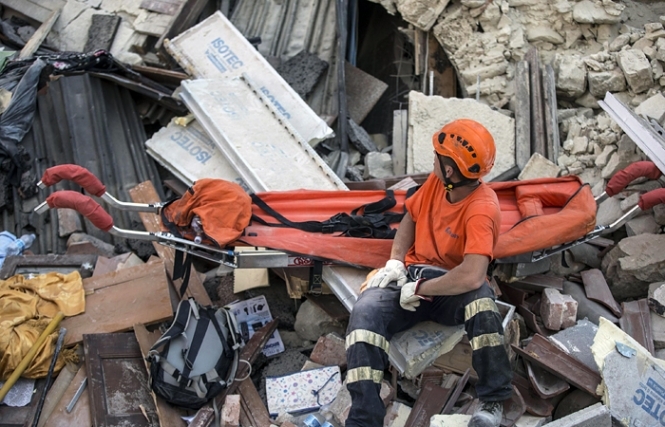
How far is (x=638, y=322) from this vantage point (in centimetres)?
412

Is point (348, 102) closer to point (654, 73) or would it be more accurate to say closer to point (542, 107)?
point (542, 107)

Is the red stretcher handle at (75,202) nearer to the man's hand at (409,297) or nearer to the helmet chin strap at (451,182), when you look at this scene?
the man's hand at (409,297)

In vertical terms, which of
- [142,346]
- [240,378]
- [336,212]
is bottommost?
[240,378]

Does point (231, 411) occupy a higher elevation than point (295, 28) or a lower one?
lower

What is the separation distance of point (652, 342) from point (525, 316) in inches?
29.9

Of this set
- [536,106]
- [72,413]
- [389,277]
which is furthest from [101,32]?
[389,277]

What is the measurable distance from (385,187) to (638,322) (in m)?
2.09

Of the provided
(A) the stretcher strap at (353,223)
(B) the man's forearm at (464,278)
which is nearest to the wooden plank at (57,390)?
(A) the stretcher strap at (353,223)

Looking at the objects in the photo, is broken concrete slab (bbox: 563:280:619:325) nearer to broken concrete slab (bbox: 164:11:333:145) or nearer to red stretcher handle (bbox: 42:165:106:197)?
broken concrete slab (bbox: 164:11:333:145)

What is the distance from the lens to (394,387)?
4.00 metres

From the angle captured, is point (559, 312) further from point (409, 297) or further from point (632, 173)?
point (409, 297)

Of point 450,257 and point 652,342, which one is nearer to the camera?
point 450,257

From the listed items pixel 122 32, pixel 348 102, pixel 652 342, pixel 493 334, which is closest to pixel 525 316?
pixel 652 342

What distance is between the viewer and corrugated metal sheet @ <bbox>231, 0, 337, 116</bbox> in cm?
660
